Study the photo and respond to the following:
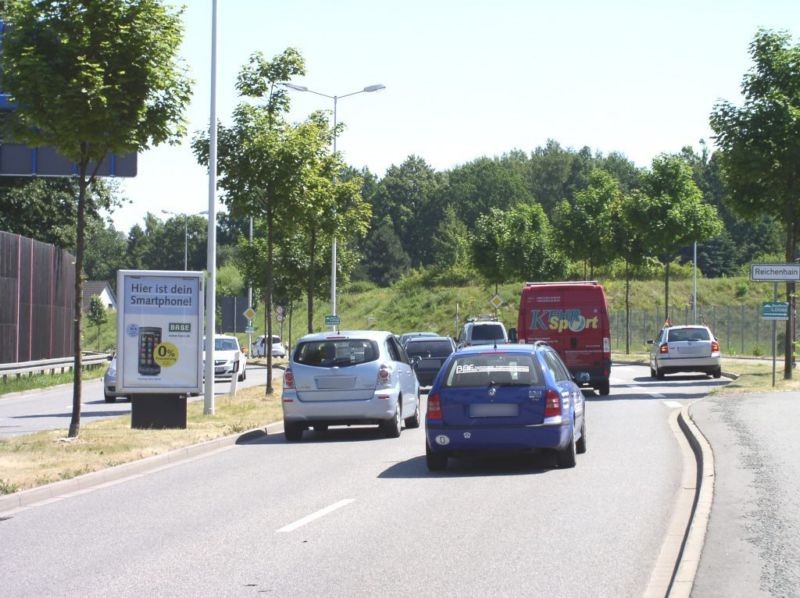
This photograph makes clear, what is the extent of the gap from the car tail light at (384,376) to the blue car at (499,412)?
455 cm

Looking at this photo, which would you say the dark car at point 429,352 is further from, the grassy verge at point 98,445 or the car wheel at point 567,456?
the car wheel at point 567,456

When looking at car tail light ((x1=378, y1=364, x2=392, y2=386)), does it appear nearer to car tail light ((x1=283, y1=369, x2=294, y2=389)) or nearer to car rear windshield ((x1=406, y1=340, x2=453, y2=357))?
car tail light ((x1=283, y1=369, x2=294, y2=389))

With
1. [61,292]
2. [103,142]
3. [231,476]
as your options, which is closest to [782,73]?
[103,142]

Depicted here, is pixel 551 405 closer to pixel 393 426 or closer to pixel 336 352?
pixel 393 426

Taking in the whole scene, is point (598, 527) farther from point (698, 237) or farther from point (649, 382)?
point (698, 237)

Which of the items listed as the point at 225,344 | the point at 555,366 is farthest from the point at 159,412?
the point at 225,344

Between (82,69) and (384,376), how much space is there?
6.31 metres

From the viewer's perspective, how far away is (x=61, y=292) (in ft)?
168

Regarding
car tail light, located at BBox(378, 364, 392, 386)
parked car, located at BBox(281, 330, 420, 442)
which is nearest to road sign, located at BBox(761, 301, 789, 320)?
parked car, located at BBox(281, 330, 420, 442)

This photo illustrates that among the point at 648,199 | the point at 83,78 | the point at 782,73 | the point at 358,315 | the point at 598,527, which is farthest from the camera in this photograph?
the point at 358,315

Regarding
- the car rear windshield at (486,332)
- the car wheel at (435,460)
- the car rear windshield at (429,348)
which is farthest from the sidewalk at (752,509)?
the car rear windshield at (486,332)

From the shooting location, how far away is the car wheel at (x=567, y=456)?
1434 cm

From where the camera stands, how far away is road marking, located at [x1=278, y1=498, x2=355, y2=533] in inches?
410

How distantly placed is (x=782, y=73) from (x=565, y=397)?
17.3 meters
